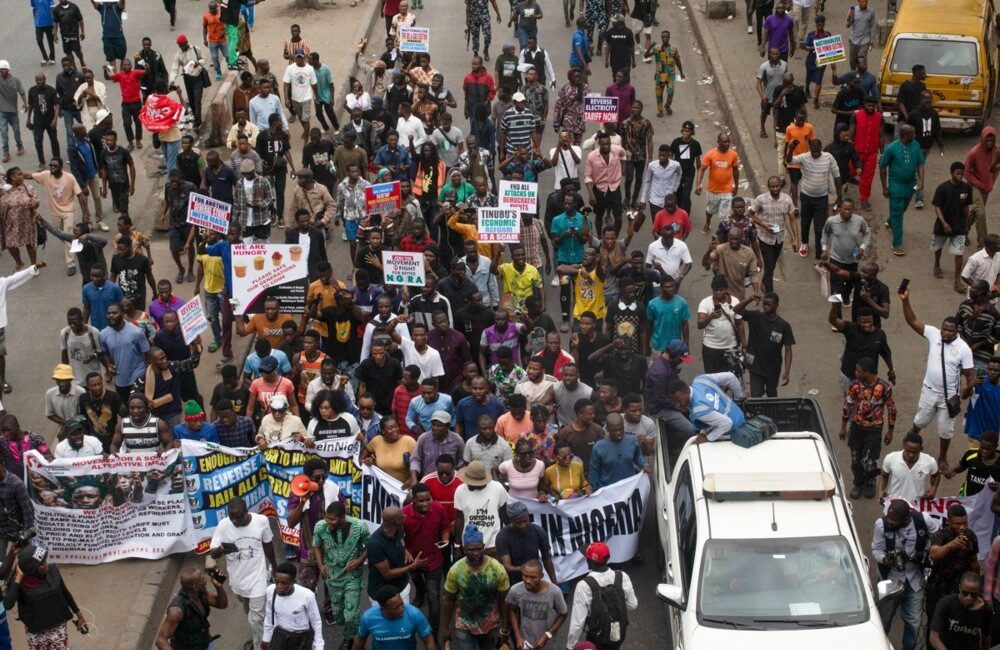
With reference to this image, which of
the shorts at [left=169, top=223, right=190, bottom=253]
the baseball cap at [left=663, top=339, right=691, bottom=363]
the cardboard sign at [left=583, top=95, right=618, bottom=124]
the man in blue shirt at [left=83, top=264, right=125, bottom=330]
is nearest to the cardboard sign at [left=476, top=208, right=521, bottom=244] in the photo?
the baseball cap at [left=663, top=339, right=691, bottom=363]

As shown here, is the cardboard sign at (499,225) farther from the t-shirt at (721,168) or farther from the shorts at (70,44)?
the shorts at (70,44)

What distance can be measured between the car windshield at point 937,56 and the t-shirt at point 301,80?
8887 mm

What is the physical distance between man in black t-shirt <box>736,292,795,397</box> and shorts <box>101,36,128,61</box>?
49.0 feet

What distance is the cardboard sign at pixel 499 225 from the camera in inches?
687

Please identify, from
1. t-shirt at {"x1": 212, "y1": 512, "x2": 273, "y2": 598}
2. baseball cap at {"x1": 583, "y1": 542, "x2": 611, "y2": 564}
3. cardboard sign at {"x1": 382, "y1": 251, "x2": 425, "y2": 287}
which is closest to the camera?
baseball cap at {"x1": 583, "y1": 542, "x2": 611, "y2": 564}

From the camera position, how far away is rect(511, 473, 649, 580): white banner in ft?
44.1

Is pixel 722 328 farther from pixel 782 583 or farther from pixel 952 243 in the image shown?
pixel 782 583

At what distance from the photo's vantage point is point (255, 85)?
882 inches

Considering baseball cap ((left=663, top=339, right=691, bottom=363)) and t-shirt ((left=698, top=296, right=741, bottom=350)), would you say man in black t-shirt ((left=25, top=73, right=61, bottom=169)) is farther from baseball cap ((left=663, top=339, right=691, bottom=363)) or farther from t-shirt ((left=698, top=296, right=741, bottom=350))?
baseball cap ((left=663, top=339, right=691, bottom=363))

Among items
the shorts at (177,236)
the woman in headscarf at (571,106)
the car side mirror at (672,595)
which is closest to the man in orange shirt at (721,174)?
the woman in headscarf at (571,106)

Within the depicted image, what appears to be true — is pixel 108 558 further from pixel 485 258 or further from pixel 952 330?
pixel 952 330

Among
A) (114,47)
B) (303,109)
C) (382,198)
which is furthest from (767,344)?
(114,47)

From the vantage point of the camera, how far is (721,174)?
19.4 m

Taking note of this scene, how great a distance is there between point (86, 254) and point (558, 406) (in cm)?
658
